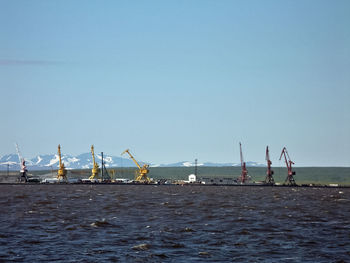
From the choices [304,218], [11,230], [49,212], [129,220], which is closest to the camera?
[11,230]

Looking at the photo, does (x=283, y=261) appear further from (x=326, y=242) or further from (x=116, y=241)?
Answer: (x=116, y=241)

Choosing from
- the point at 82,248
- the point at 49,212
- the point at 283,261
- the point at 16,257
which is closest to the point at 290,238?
the point at 283,261

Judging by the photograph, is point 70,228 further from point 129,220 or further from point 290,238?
point 290,238

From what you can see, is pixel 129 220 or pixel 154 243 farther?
pixel 129 220

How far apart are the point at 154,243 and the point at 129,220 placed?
2414 centimetres

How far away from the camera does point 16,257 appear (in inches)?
1998

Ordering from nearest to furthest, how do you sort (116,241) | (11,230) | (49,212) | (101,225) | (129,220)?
(116,241) → (11,230) → (101,225) → (129,220) → (49,212)

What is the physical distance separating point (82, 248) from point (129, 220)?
89.8 ft

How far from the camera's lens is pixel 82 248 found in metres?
56.1

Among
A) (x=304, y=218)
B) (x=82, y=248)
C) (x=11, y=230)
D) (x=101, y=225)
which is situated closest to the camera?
(x=82, y=248)

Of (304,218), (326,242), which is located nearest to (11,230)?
(326,242)

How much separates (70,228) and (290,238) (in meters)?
25.3

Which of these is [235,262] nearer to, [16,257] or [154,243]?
[154,243]

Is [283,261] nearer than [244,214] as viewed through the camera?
Yes
